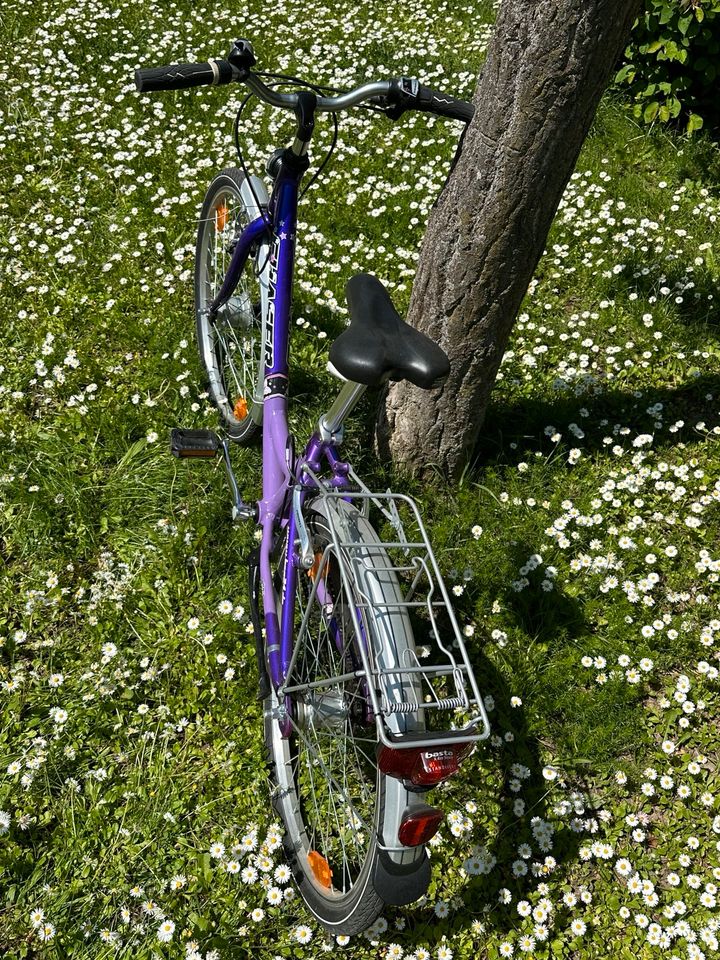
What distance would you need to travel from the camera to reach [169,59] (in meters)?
6.58

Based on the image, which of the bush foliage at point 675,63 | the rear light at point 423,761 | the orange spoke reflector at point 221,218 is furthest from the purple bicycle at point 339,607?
the bush foliage at point 675,63

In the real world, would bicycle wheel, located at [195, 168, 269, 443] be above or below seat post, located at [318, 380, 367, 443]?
below

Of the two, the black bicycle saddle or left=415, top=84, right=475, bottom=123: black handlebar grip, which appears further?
left=415, top=84, right=475, bottom=123: black handlebar grip

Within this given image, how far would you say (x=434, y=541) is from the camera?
11.6ft

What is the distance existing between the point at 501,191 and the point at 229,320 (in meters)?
1.58

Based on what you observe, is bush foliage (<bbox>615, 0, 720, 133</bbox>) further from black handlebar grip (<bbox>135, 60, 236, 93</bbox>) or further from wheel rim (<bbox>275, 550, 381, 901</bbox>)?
wheel rim (<bbox>275, 550, 381, 901</bbox>)

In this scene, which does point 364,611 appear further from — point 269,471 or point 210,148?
point 210,148

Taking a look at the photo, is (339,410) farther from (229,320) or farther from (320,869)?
(229,320)

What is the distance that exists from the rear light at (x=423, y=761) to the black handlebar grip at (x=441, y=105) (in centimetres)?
213

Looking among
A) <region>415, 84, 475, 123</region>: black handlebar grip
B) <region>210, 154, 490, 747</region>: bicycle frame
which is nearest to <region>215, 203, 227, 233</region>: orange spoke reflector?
<region>210, 154, 490, 747</region>: bicycle frame

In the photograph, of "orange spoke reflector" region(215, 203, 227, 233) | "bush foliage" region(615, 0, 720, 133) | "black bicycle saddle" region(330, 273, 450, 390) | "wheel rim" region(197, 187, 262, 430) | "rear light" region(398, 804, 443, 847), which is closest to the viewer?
"rear light" region(398, 804, 443, 847)

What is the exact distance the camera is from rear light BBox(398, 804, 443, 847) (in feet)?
6.39

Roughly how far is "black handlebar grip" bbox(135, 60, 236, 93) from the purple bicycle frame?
18.1 inches

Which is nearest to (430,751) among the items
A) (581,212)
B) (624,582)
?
(624,582)
